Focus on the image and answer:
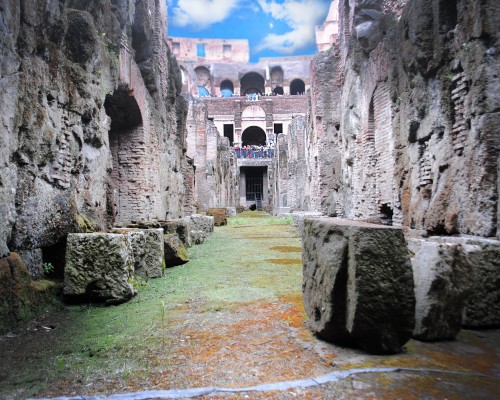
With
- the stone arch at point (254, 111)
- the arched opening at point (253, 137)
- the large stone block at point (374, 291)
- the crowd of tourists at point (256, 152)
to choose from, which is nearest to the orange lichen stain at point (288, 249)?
the large stone block at point (374, 291)

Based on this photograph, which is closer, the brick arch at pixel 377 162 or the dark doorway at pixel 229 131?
the brick arch at pixel 377 162

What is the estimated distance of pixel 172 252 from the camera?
4938 millimetres

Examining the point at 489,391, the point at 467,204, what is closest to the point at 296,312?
the point at 489,391

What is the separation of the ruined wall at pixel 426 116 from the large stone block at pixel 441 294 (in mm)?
1388

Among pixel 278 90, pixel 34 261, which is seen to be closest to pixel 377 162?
pixel 34 261

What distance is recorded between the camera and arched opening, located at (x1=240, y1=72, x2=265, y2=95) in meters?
48.0

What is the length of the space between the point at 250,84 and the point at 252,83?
0.28 metres

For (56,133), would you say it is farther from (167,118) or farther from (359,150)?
(359,150)

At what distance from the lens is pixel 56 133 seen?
379cm

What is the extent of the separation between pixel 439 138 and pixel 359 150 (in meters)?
4.01

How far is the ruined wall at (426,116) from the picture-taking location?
3.54 meters

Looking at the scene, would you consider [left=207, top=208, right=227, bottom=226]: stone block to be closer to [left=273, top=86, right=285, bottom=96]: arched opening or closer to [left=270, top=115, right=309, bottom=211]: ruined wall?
[left=270, top=115, right=309, bottom=211]: ruined wall

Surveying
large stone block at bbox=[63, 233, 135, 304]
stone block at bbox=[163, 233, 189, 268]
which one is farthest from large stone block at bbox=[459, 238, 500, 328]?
stone block at bbox=[163, 233, 189, 268]

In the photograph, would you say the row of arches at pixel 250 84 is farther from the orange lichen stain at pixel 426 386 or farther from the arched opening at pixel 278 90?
the orange lichen stain at pixel 426 386
